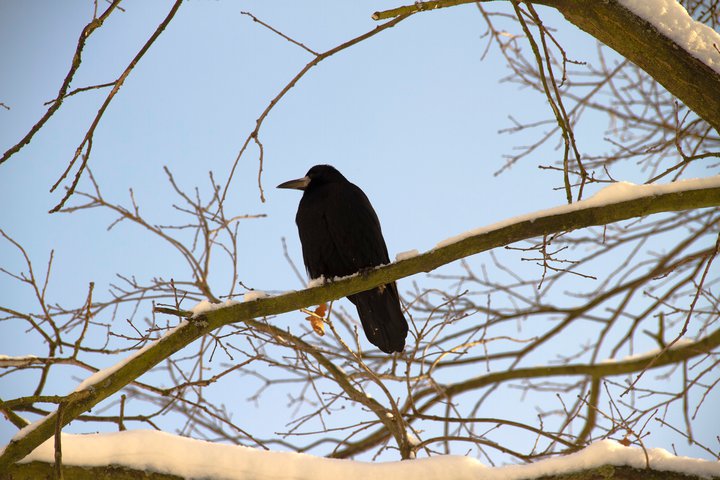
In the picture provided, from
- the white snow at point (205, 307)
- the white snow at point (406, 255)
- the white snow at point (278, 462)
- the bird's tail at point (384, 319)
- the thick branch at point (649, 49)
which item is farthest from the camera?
the bird's tail at point (384, 319)

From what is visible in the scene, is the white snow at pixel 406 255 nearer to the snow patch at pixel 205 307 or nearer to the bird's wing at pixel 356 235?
the snow patch at pixel 205 307

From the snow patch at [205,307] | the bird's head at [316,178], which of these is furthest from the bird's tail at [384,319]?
the snow patch at [205,307]

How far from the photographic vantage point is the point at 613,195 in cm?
315

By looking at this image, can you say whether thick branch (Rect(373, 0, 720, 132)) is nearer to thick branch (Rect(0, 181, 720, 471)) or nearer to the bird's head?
thick branch (Rect(0, 181, 720, 471))

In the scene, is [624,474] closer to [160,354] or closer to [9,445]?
[160,354]

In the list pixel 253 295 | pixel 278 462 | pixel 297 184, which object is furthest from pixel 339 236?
pixel 278 462

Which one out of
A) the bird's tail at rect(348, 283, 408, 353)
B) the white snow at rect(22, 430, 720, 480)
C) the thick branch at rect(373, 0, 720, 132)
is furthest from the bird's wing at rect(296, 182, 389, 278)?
the white snow at rect(22, 430, 720, 480)

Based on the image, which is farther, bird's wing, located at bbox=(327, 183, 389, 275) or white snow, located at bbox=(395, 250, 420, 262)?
bird's wing, located at bbox=(327, 183, 389, 275)

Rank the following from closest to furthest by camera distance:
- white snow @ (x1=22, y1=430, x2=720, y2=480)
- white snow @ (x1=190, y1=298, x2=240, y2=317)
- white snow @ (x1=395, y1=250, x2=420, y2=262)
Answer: white snow @ (x1=22, y1=430, x2=720, y2=480), white snow @ (x1=190, y1=298, x2=240, y2=317), white snow @ (x1=395, y1=250, x2=420, y2=262)

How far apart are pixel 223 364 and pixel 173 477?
170 cm

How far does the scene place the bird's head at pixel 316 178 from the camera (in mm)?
5582

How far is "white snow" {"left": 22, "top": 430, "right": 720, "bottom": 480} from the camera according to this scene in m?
2.85

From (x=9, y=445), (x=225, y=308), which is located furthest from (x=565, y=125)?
(x=9, y=445)

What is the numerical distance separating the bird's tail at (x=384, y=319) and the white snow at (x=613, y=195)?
1.73 meters
